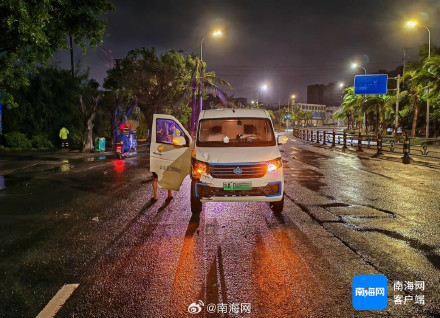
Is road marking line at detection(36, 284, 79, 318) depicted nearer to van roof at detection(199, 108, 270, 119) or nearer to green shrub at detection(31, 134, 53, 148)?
van roof at detection(199, 108, 270, 119)

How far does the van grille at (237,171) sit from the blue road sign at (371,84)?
32.7m

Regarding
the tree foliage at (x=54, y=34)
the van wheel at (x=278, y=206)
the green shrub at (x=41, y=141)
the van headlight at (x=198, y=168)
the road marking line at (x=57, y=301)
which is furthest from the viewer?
the green shrub at (x=41, y=141)

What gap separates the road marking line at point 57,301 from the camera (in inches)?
144

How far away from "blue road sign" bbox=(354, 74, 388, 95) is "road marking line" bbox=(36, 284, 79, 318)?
36.4 metres

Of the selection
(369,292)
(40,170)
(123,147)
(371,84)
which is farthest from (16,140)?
(371,84)

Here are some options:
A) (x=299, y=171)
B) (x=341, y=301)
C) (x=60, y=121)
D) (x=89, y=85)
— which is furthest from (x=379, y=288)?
(x=89, y=85)

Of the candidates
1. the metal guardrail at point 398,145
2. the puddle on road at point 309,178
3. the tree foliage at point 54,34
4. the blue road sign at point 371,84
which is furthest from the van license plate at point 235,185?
the blue road sign at point 371,84

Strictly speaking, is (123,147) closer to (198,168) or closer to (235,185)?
(198,168)

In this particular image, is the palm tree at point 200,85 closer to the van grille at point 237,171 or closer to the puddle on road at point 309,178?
the puddle on road at point 309,178

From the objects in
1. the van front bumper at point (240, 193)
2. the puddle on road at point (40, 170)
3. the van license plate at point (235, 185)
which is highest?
the van license plate at point (235, 185)

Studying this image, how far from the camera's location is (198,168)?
23.5ft

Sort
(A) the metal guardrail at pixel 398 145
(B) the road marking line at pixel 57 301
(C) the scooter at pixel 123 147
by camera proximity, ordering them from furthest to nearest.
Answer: (C) the scooter at pixel 123 147 < (A) the metal guardrail at pixel 398 145 < (B) the road marking line at pixel 57 301

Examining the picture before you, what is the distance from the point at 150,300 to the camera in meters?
3.89

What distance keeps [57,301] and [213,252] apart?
217 cm
